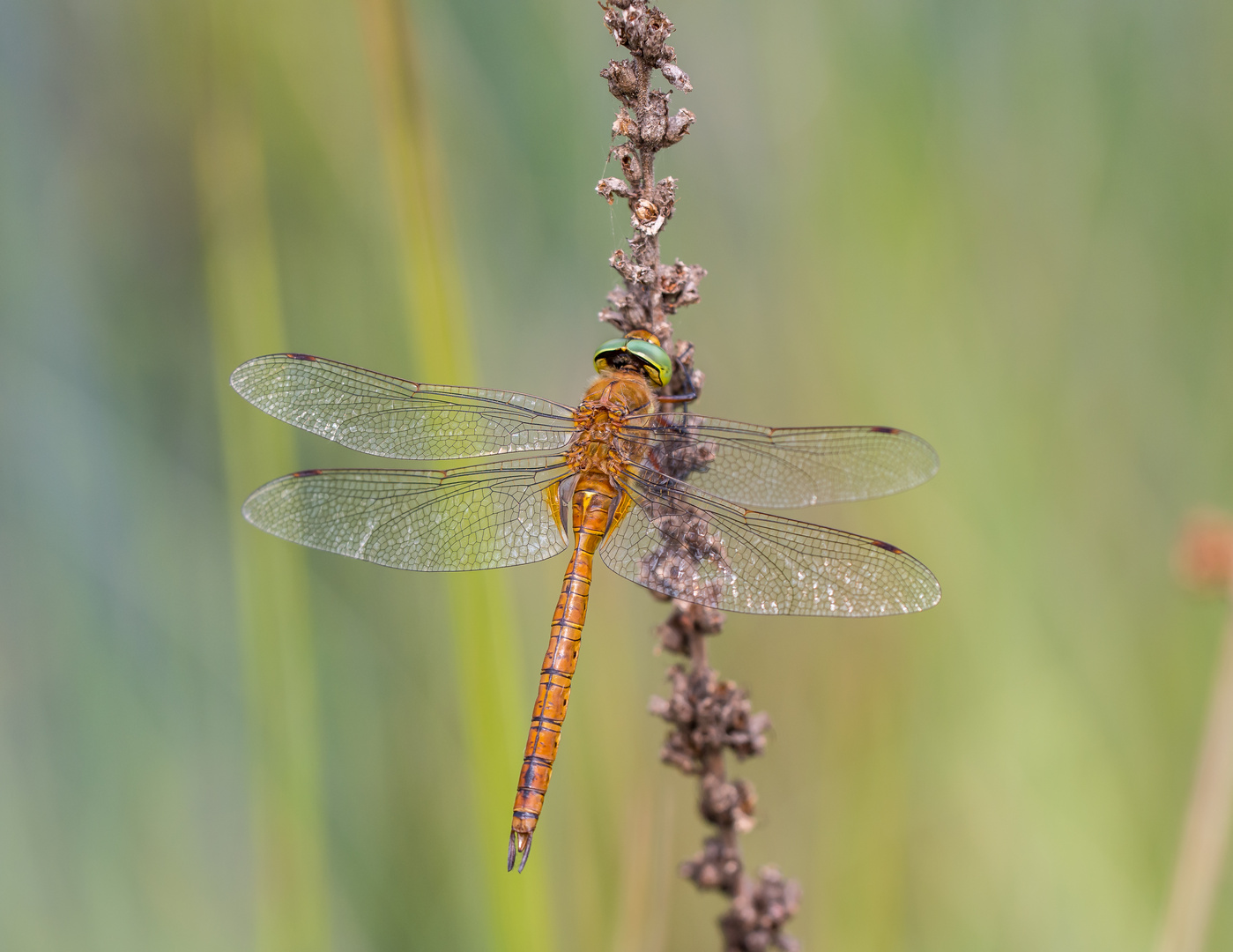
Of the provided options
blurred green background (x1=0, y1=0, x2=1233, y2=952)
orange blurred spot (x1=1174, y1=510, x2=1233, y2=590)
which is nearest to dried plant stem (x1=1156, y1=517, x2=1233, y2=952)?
orange blurred spot (x1=1174, y1=510, x2=1233, y2=590)

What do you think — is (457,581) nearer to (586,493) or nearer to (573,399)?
(586,493)

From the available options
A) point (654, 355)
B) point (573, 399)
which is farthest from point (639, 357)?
point (573, 399)

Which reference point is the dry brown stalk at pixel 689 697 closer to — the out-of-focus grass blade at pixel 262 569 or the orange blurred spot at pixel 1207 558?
the out-of-focus grass blade at pixel 262 569

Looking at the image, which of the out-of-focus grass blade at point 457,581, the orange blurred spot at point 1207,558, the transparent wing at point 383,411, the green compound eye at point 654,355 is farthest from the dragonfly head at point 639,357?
the orange blurred spot at point 1207,558

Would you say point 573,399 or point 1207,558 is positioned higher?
point 573,399

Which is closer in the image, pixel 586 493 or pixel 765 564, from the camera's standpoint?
pixel 765 564

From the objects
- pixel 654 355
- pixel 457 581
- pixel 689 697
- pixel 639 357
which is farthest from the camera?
pixel 639 357

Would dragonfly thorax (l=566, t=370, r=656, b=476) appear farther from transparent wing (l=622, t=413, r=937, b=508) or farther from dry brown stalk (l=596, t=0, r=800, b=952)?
dry brown stalk (l=596, t=0, r=800, b=952)

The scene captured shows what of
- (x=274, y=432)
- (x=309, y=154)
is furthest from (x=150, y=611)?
(x=309, y=154)
